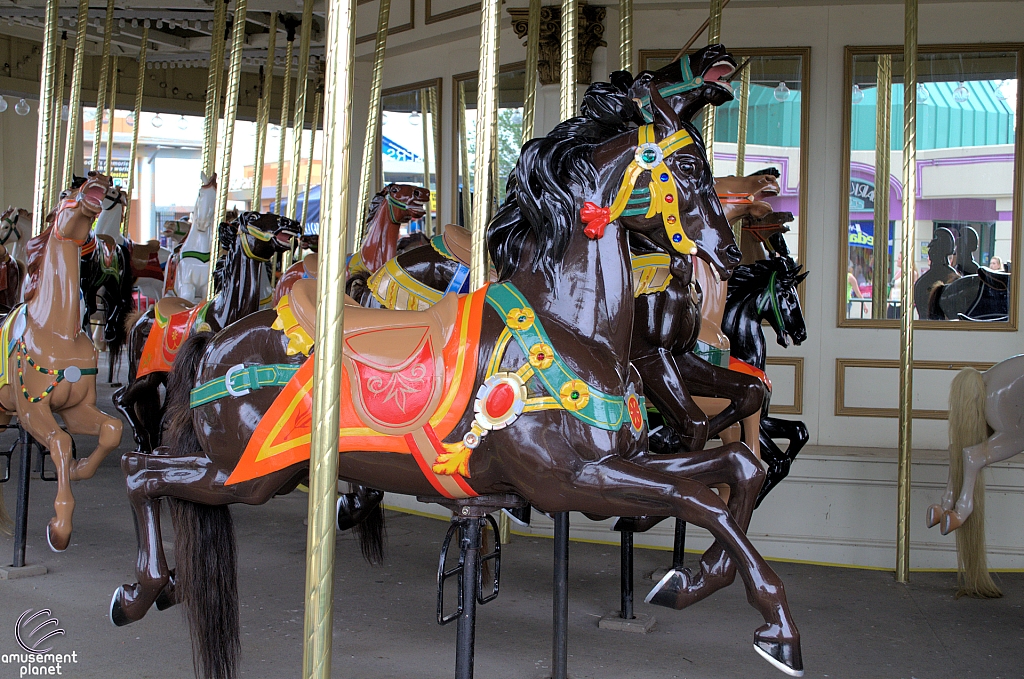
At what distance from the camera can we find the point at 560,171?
2.46 meters

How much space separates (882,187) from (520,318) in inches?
170

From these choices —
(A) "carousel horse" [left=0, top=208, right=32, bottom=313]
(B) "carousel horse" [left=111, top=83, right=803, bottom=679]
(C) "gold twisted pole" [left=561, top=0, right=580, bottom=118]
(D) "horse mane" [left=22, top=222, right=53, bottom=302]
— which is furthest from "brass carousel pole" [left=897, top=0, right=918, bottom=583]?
(A) "carousel horse" [left=0, top=208, right=32, bottom=313]

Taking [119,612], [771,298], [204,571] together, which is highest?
[771,298]

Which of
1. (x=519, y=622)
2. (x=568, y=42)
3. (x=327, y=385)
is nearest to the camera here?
(x=327, y=385)

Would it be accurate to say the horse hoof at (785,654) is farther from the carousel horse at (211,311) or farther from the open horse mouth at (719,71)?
the carousel horse at (211,311)

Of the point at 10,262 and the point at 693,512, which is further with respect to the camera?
the point at 10,262

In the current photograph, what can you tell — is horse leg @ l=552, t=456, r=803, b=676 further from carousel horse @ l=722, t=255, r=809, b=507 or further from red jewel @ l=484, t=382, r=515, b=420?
carousel horse @ l=722, t=255, r=809, b=507

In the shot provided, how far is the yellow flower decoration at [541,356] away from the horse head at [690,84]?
0.68 meters

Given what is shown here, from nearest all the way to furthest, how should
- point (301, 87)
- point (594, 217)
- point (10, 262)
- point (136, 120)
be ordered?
1. point (594, 217)
2. point (301, 87)
3. point (10, 262)
4. point (136, 120)

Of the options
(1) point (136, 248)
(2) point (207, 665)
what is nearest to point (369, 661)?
(2) point (207, 665)

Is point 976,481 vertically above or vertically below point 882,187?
below

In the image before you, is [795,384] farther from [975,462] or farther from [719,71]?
[719,71]

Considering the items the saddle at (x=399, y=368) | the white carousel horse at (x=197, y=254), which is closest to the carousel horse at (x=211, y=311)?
the white carousel horse at (x=197, y=254)
